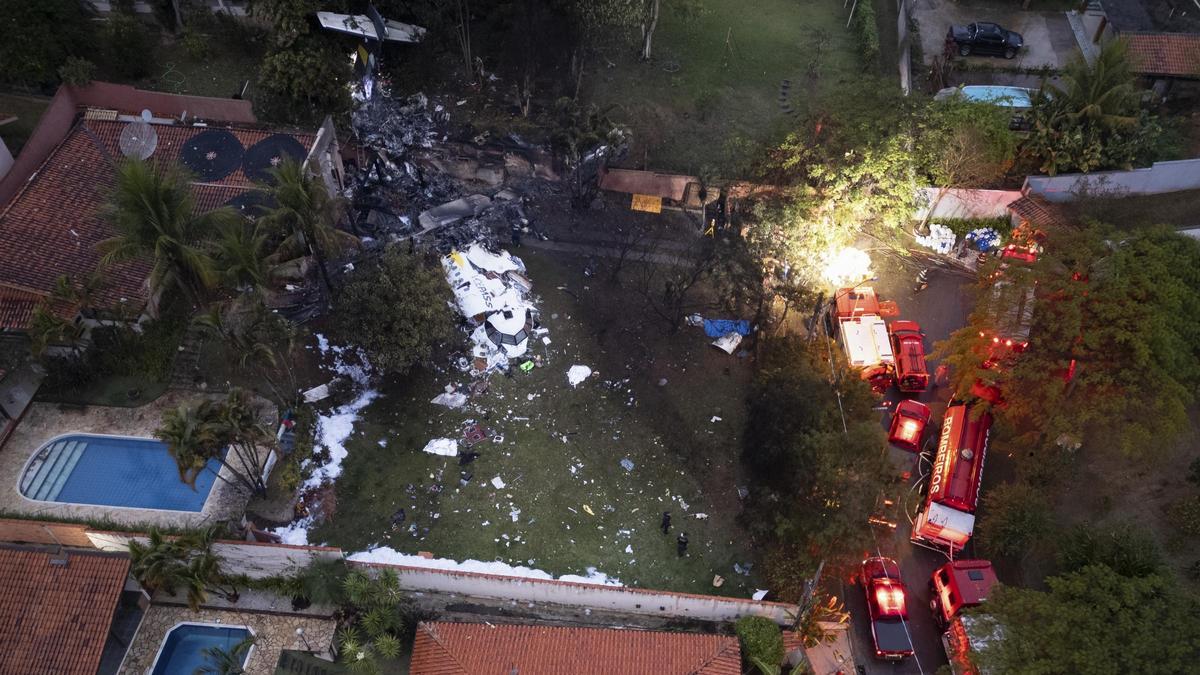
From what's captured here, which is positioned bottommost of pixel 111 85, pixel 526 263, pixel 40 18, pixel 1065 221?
pixel 526 263

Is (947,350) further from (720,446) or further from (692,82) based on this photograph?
(692,82)

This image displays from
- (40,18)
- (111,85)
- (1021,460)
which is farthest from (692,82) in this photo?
(40,18)

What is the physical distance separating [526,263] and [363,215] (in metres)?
7.26

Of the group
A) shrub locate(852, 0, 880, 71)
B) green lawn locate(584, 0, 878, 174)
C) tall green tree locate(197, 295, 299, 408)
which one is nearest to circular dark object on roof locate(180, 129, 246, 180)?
tall green tree locate(197, 295, 299, 408)

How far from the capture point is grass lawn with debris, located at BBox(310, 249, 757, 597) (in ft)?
82.5

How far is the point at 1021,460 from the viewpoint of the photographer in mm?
27062

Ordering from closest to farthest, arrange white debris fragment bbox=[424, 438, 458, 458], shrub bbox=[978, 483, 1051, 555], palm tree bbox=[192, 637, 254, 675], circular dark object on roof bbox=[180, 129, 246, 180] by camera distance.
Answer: palm tree bbox=[192, 637, 254, 675] → shrub bbox=[978, 483, 1051, 555] → white debris fragment bbox=[424, 438, 458, 458] → circular dark object on roof bbox=[180, 129, 246, 180]

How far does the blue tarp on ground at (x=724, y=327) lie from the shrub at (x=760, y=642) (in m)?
11.5

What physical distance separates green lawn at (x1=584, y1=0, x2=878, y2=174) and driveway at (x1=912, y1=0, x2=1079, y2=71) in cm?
366

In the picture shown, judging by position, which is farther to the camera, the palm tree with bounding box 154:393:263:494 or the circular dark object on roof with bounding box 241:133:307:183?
the circular dark object on roof with bounding box 241:133:307:183

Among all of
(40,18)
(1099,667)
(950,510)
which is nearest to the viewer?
(1099,667)

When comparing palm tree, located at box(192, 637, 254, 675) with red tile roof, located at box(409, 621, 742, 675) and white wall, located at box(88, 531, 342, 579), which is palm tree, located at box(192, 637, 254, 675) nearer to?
white wall, located at box(88, 531, 342, 579)

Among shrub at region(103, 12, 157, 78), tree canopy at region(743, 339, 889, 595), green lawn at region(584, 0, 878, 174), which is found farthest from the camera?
green lawn at region(584, 0, 878, 174)

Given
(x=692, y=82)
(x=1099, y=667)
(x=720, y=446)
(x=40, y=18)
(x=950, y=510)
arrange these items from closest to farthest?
1. (x=1099, y=667)
2. (x=950, y=510)
3. (x=720, y=446)
4. (x=40, y=18)
5. (x=692, y=82)
